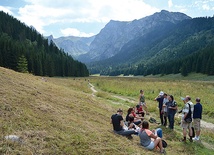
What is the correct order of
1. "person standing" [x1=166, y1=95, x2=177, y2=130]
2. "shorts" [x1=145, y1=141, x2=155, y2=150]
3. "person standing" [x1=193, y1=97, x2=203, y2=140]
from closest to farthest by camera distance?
"shorts" [x1=145, y1=141, x2=155, y2=150] → "person standing" [x1=193, y1=97, x2=203, y2=140] → "person standing" [x1=166, y1=95, x2=177, y2=130]

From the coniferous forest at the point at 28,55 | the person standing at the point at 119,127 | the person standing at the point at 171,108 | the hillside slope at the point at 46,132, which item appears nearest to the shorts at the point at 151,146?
the hillside slope at the point at 46,132

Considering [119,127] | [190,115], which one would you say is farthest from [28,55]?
[190,115]

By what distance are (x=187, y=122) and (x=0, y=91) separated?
11.9m

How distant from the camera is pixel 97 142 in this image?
10406 millimetres

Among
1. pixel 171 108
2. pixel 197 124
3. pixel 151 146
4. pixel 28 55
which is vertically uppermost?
pixel 28 55

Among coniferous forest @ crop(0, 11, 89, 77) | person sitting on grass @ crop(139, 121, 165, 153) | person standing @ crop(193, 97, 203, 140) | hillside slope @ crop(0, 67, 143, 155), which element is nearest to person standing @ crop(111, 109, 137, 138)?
hillside slope @ crop(0, 67, 143, 155)

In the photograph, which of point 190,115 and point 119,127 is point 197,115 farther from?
point 119,127

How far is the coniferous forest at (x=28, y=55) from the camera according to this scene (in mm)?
85812

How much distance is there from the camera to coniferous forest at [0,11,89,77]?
85.8m

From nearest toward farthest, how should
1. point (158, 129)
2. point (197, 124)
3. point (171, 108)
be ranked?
point (158, 129), point (197, 124), point (171, 108)

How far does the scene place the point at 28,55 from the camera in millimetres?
93688

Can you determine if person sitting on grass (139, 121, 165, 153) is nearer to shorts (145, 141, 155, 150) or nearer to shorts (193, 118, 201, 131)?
shorts (145, 141, 155, 150)

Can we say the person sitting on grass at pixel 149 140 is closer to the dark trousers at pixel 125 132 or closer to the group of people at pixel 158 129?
the group of people at pixel 158 129

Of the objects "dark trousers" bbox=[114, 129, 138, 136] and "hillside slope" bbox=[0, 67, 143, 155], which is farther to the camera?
"dark trousers" bbox=[114, 129, 138, 136]
